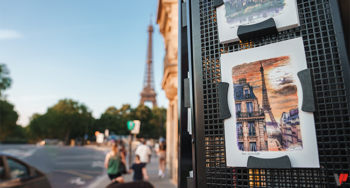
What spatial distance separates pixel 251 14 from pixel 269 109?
1.72ft

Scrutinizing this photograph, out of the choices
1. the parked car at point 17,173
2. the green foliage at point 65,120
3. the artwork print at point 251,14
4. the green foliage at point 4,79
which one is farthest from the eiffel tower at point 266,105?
the green foliage at point 65,120

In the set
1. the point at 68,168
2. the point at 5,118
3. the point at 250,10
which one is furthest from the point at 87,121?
the point at 250,10

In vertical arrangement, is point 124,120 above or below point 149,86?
below

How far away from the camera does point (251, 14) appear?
1208 mm

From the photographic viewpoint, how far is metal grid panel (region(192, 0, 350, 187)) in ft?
3.09

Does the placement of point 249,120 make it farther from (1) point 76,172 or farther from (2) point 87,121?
(2) point 87,121

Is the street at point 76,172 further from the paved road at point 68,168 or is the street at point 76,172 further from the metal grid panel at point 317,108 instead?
the metal grid panel at point 317,108

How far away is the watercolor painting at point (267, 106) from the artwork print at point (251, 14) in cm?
18

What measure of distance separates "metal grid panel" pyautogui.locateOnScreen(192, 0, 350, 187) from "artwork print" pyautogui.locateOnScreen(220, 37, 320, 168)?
46 mm

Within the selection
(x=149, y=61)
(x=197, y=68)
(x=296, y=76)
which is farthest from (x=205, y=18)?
(x=149, y=61)

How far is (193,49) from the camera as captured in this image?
1.35 metres

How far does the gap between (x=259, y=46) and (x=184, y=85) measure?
52 centimetres

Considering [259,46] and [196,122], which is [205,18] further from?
[196,122]

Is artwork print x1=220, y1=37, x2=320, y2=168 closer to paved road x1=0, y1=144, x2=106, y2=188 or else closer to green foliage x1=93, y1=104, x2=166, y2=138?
paved road x1=0, y1=144, x2=106, y2=188
